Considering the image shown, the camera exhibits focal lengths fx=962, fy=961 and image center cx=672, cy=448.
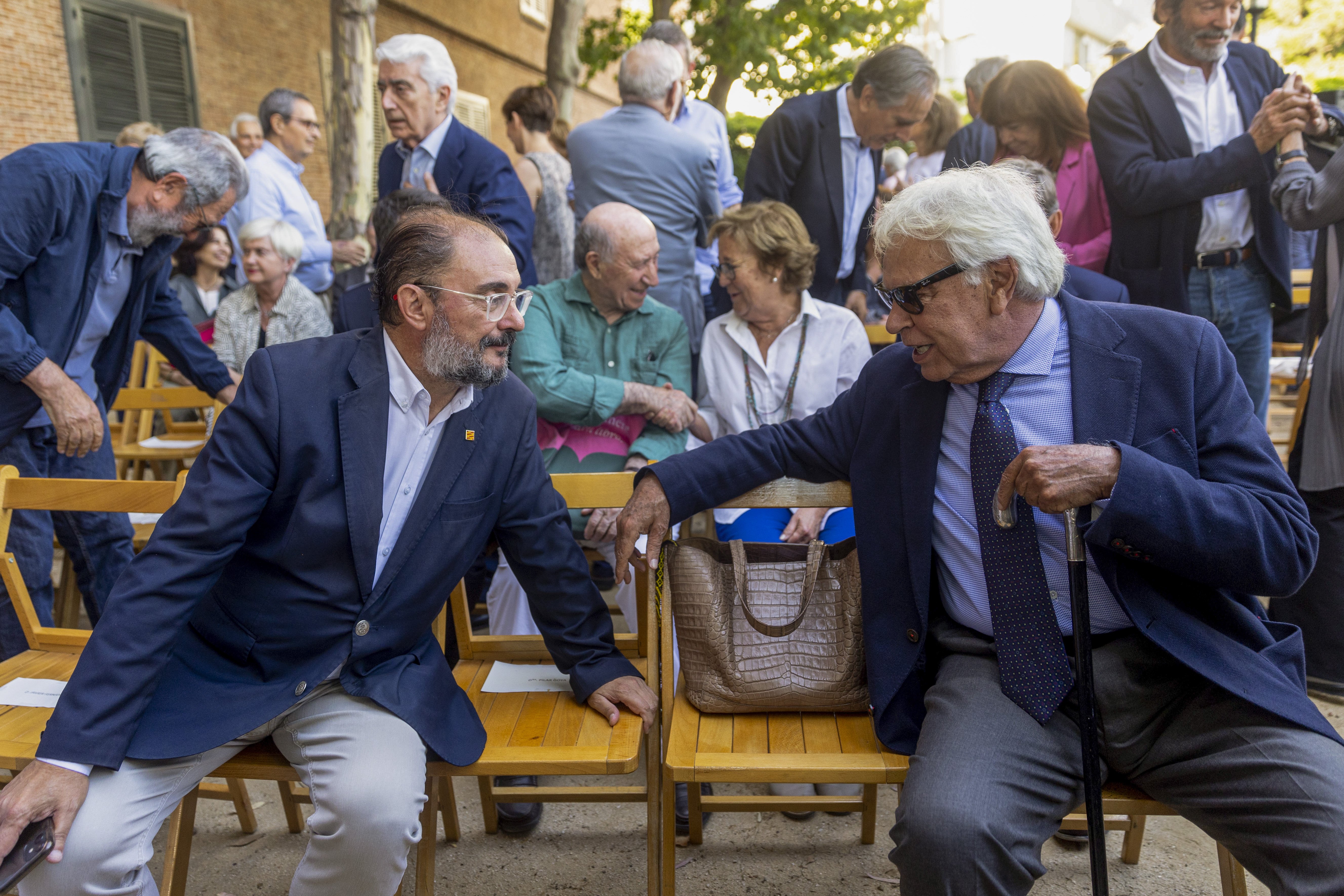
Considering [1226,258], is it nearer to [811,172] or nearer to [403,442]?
[811,172]

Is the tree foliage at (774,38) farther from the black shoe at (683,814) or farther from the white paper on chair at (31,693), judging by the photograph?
the white paper on chair at (31,693)

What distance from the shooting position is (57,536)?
346cm

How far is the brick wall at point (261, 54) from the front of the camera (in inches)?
322

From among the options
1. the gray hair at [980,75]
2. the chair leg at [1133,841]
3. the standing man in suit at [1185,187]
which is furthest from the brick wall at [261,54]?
the chair leg at [1133,841]

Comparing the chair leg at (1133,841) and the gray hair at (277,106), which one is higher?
the gray hair at (277,106)

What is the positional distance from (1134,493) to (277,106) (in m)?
6.02

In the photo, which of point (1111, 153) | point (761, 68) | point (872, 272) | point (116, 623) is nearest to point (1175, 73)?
point (1111, 153)

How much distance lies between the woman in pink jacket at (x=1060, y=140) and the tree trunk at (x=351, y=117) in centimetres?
491

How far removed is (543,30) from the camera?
18.5m

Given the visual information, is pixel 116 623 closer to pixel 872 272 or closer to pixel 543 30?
pixel 872 272

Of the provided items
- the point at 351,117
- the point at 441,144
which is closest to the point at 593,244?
the point at 441,144

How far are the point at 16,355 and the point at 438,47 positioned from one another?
2.11m

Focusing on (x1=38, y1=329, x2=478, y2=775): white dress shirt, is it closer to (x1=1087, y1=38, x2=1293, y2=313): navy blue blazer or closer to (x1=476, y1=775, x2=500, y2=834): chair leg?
(x1=476, y1=775, x2=500, y2=834): chair leg

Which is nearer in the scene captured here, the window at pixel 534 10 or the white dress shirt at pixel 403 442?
the white dress shirt at pixel 403 442
